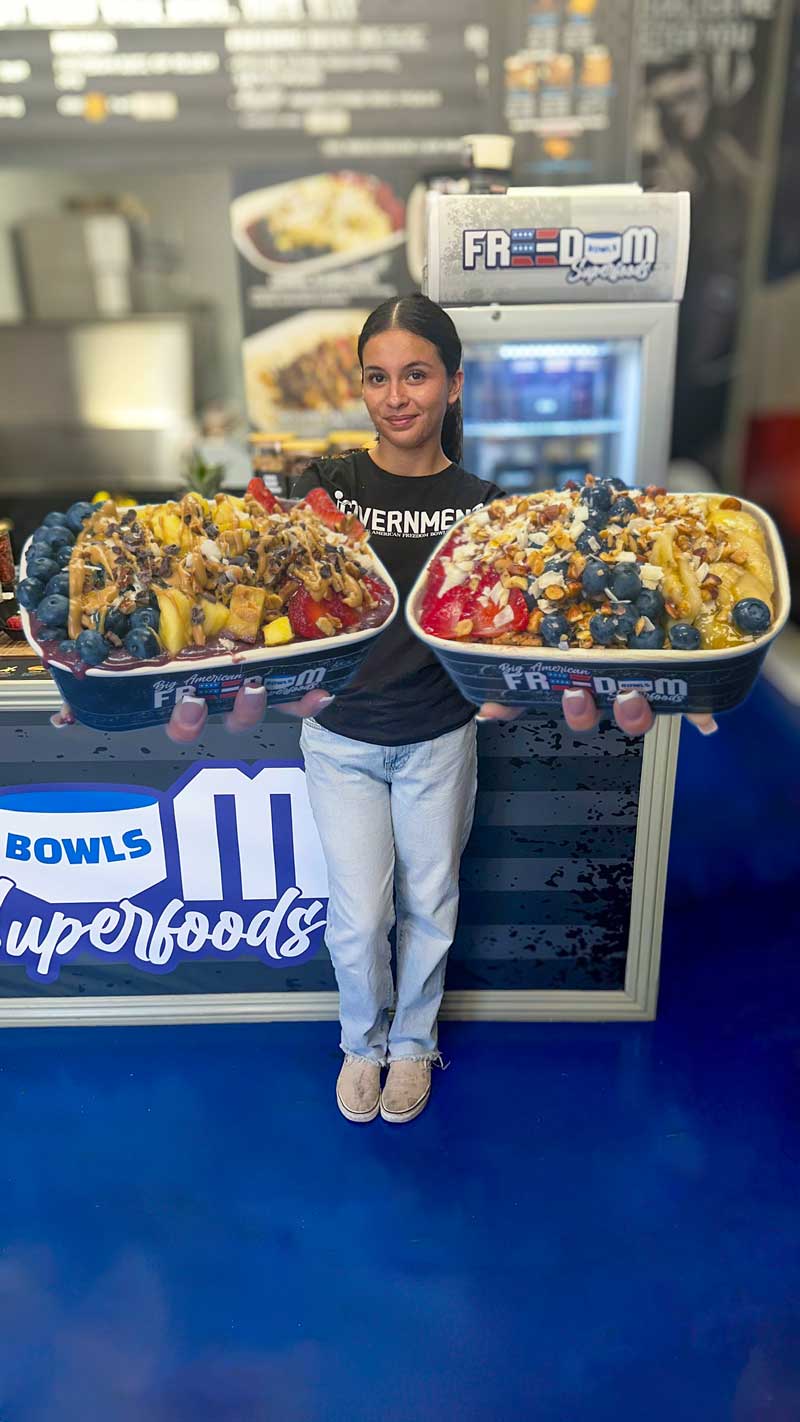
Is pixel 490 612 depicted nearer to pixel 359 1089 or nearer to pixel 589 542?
pixel 589 542

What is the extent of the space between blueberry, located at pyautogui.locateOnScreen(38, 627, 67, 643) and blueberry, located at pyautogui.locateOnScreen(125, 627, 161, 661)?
0.12 metres

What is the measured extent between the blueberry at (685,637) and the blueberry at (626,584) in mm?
81

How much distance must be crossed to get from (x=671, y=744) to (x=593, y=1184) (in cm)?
97

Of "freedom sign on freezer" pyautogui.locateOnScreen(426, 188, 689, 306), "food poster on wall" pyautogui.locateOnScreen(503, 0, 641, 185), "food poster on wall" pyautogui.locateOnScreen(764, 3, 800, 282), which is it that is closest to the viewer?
"freedom sign on freezer" pyautogui.locateOnScreen(426, 188, 689, 306)

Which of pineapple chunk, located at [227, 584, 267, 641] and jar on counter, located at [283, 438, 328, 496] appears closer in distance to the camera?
pineapple chunk, located at [227, 584, 267, 641]

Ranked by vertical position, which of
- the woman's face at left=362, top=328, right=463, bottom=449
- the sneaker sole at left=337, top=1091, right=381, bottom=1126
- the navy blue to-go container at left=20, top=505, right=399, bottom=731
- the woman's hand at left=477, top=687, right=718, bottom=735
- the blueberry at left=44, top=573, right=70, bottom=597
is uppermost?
the woman's face at left=362, top=328, right=463, bottom=449

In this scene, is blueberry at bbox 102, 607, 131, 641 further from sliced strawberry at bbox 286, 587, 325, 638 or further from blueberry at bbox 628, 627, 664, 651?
blueberry at bbox 628, 627, 664, 651

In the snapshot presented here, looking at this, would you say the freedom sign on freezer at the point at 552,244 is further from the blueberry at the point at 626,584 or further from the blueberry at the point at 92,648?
the blueberry at the point at 92,648

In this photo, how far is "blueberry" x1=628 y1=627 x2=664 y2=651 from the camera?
4.91 ft

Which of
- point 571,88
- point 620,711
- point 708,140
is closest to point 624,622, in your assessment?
point 620,711

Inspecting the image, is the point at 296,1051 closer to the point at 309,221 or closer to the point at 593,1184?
the point at 593,1184

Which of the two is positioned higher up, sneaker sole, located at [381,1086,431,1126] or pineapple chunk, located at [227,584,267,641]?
pineapple chunk, located at [227,584,267,641]

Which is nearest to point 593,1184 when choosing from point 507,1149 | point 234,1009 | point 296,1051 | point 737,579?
point 507,1149

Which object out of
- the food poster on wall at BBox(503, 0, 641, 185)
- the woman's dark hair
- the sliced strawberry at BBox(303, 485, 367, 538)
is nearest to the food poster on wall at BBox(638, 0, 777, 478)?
the food poster on wall at BBox(503, 0, 641, 185)
